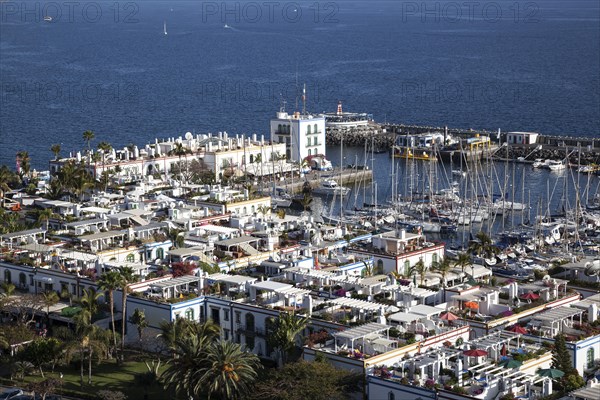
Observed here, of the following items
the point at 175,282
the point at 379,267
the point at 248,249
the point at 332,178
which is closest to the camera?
the point at 175,282

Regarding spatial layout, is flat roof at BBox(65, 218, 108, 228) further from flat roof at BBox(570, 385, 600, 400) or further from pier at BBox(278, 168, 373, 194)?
flat roof at BBox(570, 385, 600, 400)

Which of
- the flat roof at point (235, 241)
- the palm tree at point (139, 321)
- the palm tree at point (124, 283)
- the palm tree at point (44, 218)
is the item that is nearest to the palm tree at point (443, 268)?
Answer: the flat roof at point (235, 241)

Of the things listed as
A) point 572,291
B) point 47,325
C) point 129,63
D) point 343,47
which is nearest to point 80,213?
point 47,325

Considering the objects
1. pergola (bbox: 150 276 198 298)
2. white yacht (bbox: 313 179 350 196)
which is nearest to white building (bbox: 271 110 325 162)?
white yacht (bbox: 313 179 350 196)

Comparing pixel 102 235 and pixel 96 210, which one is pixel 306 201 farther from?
pixel 102 235

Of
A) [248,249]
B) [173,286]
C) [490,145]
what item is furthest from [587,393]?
[490,145]

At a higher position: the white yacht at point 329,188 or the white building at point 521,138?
the white building at point 521,138

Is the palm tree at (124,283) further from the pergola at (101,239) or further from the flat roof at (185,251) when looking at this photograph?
the pergola at (101,239)
